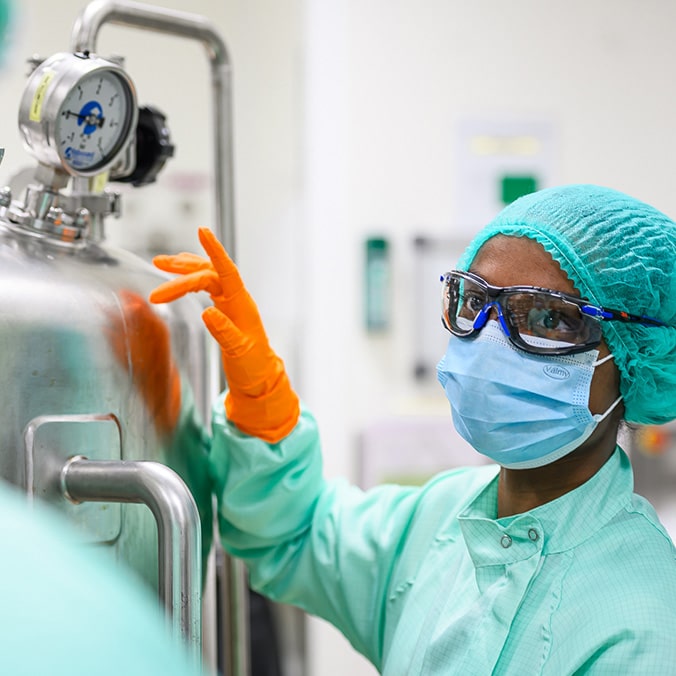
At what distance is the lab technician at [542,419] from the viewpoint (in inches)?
33.9

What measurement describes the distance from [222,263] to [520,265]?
1.02ft

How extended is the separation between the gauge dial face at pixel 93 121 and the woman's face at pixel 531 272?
0.40m

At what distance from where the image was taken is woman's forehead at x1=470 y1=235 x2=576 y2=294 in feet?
2.96

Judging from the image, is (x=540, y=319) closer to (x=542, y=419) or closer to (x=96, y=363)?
(x=542, y=419)

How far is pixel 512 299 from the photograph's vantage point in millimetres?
904

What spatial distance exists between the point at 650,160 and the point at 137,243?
144 cm

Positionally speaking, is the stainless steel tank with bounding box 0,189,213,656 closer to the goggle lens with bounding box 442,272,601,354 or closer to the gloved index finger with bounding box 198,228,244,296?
the gloved index finger with bounding box 198,228,244,296

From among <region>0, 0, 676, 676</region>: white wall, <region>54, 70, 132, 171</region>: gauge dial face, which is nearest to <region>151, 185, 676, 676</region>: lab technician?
<region>54, 70, 132, 171</region>: gauge dial face

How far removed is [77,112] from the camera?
2.95ft

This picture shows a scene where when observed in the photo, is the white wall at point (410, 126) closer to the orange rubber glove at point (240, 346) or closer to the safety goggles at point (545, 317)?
the orange rubber glove at point (240, 346)

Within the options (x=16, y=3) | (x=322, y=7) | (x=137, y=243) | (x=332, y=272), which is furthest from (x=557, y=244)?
(x=137, y=243)

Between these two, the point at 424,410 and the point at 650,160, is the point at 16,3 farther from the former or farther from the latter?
the point at 650,160

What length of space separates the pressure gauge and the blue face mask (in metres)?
0.42

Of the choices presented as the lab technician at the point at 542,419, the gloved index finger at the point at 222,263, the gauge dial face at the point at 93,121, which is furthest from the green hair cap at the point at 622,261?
the gauge dial face at the point at 93,121
